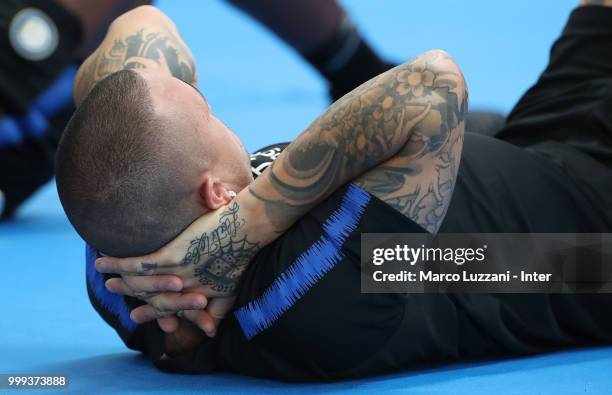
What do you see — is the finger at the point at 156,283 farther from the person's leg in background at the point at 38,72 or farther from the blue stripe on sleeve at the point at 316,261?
the person's leg in background at the point at 38,72

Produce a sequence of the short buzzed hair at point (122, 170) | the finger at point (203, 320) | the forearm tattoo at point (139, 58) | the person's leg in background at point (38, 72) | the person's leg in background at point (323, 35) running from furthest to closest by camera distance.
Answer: the person's leg in background at point (323, 35) → the person's leg in background at point (38, 72) → the forearm tattoo at point (139, 58) → the finger at point (203, 320) → the short buzzed hair at point (122, 170)

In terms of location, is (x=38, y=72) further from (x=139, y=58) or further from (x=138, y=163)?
(x=138, y=163)

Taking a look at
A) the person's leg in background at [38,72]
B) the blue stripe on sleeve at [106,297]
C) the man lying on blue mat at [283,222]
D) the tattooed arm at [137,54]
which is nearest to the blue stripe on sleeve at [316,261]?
the man lying on blue mat at [283,222]

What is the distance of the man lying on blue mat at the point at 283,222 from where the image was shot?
131cm

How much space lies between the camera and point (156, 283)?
1378 millimetres

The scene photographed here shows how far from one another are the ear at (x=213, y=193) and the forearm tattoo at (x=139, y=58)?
0.35 meters

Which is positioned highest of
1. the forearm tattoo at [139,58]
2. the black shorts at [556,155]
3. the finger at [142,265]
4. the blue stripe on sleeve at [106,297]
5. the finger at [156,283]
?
→ the forearm tattoo at [139,58]

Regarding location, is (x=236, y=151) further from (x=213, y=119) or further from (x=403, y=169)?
(x=403, y=169)

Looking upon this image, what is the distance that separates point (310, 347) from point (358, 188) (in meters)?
0.23

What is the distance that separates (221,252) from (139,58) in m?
0.45

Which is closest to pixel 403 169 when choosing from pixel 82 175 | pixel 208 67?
pixel 82 175

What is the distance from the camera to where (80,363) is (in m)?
1.57

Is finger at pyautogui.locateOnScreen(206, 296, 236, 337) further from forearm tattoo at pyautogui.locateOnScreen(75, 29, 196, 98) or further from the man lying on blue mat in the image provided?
forearm tattoo at pyautogui.locateOnScreen(75, 29, 196, 98)

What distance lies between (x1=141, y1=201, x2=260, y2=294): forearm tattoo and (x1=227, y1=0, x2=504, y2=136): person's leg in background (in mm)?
1585
